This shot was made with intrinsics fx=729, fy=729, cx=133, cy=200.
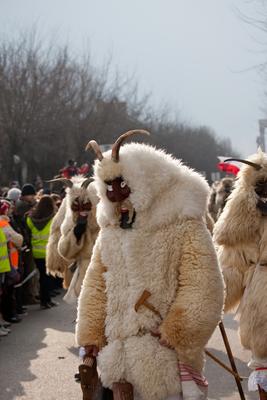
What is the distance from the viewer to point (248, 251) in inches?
236

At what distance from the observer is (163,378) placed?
4.34m

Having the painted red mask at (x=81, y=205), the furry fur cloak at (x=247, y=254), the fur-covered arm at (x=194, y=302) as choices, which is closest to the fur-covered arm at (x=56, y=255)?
the painted red mask at (x=81, y=205)

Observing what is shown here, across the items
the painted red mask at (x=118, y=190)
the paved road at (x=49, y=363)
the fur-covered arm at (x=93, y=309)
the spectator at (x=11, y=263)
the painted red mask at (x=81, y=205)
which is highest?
the painted red mask at (x=118, y=190)

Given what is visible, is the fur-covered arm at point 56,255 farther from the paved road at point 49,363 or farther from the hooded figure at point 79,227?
the paved road at point 49,363

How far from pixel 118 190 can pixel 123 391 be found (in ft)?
4.12

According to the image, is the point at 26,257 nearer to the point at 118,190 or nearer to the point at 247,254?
the point at 247,254

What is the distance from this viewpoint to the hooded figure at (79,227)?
29.2 feet

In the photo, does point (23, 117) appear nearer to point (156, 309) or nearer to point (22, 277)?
point (22, 277)

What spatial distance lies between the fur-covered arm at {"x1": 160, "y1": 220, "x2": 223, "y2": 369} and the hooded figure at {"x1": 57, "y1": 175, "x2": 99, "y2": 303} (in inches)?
177

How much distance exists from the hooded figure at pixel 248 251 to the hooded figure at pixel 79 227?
3.00 meters

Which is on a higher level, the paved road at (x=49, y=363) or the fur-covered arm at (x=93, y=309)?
the fur-covered arm at (x=93, y=309)

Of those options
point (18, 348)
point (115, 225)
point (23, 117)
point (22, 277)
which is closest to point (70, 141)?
point (23, 117)

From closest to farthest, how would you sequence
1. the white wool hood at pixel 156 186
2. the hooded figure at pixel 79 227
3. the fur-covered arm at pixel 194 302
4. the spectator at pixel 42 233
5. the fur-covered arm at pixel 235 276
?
the fur-covered arm at pixel 194 302 < the white wool hood at pixel 156 186 < the fur-covered arm at pixel 235 276 < the hooded figure at pixel 79 227 < the spectator at pixel 42 233

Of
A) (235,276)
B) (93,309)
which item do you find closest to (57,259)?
(235,276)
